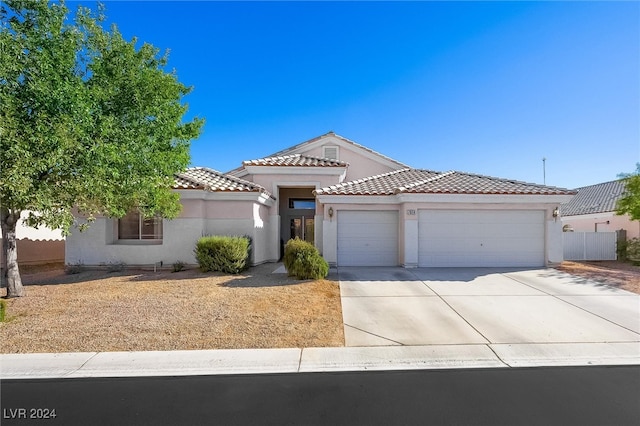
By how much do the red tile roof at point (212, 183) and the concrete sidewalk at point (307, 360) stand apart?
842 centimetres

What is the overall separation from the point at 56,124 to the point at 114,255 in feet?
24.0

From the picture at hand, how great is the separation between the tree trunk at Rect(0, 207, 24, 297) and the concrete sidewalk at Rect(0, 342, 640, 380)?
4705 millimetres

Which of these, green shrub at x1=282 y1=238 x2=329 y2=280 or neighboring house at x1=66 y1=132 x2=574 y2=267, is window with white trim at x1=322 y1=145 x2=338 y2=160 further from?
green shrub at x1=282 y1=238 x2=329 y2=280

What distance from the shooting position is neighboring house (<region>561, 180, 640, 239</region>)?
70.5 ft

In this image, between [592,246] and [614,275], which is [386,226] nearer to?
[614,275]

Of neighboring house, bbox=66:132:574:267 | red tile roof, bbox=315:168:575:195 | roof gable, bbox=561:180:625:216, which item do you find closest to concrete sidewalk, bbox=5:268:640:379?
neighboring house, bbox=66:132:574:267

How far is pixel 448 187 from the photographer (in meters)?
13.4

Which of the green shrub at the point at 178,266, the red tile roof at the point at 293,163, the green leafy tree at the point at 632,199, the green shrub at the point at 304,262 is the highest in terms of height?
the red tile roof at the point at 293,163

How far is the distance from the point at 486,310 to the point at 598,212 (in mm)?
23860

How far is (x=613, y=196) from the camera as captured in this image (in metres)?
24.2

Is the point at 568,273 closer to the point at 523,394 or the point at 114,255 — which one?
the point at 523,394

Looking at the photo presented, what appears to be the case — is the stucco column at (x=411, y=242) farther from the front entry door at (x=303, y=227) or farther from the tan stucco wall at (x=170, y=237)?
the tan stucco wall at (x=170, y=237)

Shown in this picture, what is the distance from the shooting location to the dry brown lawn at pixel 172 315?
569cm

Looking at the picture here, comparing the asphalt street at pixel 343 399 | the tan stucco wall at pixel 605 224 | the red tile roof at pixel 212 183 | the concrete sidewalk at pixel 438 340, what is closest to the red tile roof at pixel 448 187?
the red tile roof at pixel 212 183
